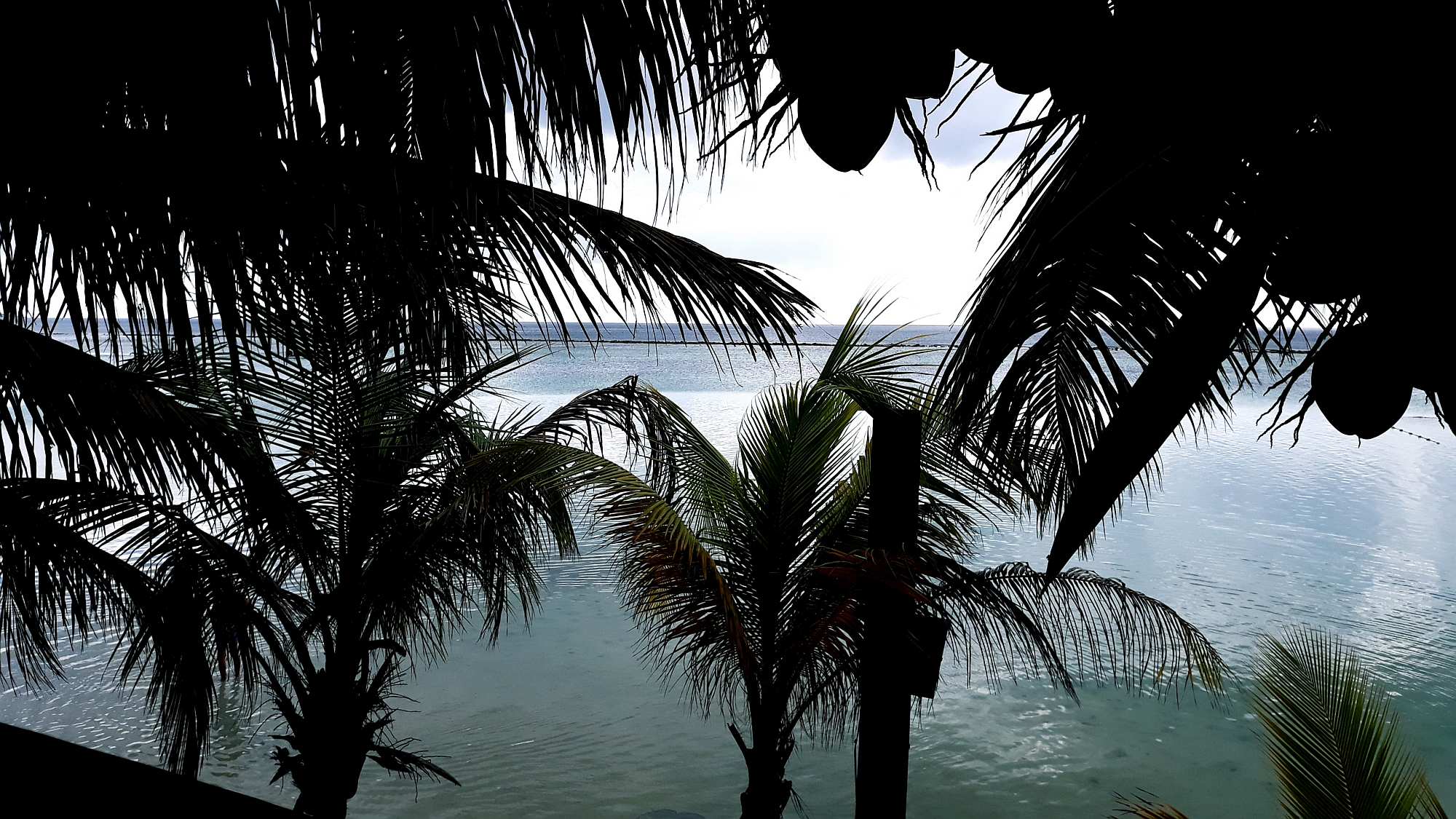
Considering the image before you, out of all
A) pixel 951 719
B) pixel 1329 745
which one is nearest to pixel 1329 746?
pixel 1329 745

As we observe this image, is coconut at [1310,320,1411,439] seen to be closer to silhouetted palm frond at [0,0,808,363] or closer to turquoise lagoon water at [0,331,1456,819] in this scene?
silhouetted palm frond at [0,0,808,363]

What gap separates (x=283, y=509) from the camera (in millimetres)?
2193

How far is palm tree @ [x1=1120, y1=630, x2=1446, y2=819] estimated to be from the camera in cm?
251

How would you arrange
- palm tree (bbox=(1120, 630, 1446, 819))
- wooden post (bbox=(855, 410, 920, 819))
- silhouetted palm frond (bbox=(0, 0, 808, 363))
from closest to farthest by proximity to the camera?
1. silhouetted palm frond (bbox=(0, 0, 808, 363))
2. palm tree (bbox=(1120, 630, 1446, 819))
3. wooden post (bbox=(855, 410, 920, 819))

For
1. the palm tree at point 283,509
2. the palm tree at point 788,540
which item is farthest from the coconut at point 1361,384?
the palm tree at point 788,540

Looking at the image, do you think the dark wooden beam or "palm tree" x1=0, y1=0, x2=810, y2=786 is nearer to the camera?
the dark wooden beam

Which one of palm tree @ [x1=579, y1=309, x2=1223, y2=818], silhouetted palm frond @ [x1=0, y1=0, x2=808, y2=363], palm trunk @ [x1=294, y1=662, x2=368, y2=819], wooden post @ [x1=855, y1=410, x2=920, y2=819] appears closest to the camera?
silhouetted palm frond @ [x1=0, y1=0, x2=808, y2=363]

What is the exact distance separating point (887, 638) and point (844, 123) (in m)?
3.32

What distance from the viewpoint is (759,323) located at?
2.02 metres

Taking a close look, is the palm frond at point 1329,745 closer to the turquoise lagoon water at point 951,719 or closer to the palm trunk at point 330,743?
the turquoise lagoon water at point 951,719

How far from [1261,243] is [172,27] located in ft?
4.32

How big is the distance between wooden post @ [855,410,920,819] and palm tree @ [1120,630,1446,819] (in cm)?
102

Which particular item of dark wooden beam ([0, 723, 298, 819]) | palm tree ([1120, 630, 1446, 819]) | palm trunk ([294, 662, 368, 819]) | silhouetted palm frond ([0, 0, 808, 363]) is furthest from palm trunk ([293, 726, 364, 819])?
dark wooden beam ([0, 723, 298, 819])

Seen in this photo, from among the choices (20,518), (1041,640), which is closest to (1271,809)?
(1041,640)
